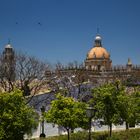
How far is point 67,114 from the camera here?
23797 mm

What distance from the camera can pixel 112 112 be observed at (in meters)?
24.6

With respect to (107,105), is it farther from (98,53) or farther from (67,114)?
(98,53)

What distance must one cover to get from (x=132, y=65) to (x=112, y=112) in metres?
89.9

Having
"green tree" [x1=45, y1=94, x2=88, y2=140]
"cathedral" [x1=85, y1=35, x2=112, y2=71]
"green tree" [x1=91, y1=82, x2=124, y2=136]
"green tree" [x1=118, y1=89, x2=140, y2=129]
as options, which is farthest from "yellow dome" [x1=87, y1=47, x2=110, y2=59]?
"green tree" [x1=45, y1=94, x2=88, y2=140]

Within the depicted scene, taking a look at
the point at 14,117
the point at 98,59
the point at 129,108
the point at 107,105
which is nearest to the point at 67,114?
the point at 107,105

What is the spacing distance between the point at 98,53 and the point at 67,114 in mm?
93881

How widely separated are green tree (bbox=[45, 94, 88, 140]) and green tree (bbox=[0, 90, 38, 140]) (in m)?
1.73

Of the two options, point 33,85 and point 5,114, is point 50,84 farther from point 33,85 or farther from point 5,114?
point 5,114

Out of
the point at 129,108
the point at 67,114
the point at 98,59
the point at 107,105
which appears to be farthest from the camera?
the point at 98,59

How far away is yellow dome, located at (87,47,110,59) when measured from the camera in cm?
11631

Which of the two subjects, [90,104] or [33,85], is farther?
[33,85]

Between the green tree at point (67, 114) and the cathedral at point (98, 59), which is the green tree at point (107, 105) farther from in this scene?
the cathedral at point (98, 59)

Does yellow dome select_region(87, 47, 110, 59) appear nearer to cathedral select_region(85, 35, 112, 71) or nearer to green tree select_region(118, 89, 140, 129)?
cathedral select_region(85, 35, 112, 71)

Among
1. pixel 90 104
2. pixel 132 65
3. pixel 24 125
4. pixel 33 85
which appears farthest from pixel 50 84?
pixel 132 65
